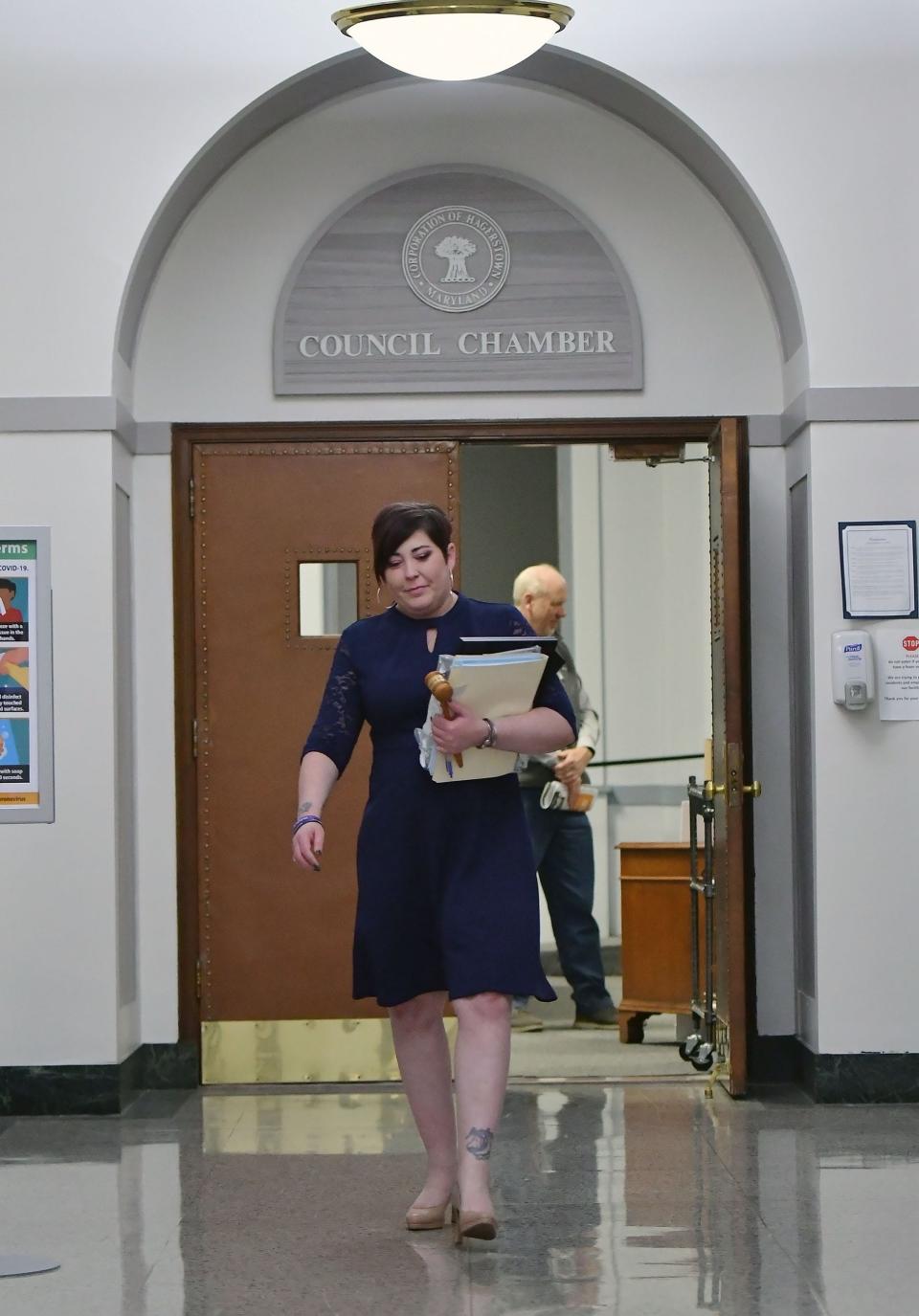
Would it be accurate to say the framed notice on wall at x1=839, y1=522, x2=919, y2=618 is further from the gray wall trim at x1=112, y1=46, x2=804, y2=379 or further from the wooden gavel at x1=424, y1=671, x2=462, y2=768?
the wooden gavel at x1=424, y1=671, x2=462, y2=768

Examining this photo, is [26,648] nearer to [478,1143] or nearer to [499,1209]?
[499,1209]

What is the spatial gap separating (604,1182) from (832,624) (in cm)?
205

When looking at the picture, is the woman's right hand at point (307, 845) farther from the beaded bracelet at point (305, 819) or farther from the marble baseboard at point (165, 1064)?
the marble baseboard at point (165, 1064)

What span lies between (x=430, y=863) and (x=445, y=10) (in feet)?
8.32

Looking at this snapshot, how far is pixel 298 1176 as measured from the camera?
4.91m

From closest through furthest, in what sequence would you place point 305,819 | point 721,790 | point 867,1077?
point 305,819 < point 867,1077 < point 721,790

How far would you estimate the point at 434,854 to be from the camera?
4074 millimetres

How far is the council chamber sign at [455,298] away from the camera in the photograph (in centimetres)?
631

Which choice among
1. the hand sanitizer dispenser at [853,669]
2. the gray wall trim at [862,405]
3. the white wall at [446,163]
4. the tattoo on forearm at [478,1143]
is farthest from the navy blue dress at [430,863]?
the white wall at [446,163]

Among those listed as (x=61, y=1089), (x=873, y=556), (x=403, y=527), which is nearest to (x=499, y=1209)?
(x=403, y=527)

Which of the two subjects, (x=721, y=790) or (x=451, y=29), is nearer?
(x=451, y=29)

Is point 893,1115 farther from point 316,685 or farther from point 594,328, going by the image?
point 594,328

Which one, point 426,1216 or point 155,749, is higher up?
point 155,749

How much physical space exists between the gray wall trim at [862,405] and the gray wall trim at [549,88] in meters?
0.25
